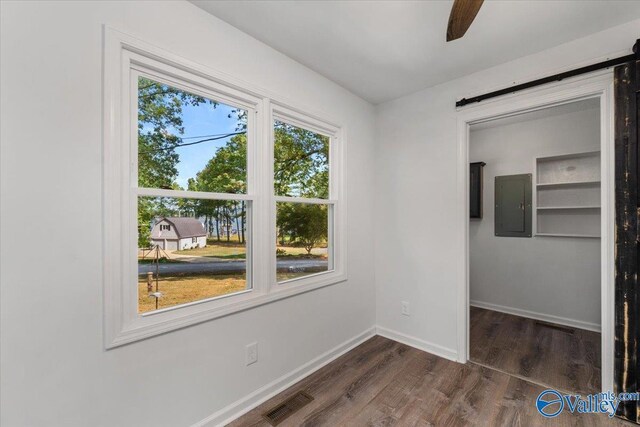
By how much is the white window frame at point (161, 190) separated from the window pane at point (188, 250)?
57 mm

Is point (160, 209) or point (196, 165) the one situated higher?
point (196, 165)

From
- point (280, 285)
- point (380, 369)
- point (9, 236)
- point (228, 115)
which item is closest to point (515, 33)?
point (228, 115)

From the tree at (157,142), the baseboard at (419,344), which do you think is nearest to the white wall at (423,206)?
the baseboard at (419,344)

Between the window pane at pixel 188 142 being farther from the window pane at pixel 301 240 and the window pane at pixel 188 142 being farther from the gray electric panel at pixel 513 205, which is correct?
the gray electric panel at pixel 513 205

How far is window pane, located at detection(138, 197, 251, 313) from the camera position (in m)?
1.59

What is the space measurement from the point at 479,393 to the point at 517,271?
2163mm

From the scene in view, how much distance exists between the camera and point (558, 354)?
2621mm

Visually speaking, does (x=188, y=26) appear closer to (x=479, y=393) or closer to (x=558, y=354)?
(x=479, y=393)

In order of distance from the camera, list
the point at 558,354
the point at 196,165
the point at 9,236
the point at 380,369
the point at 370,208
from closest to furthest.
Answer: the point at 9,236 → the point at 196,165 → the point at 380,369 → the point at 558,354 → the point at 370,208

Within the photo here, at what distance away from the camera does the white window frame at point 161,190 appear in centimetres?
138

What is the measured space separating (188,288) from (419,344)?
222 cm

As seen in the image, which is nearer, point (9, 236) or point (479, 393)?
point (9, 236)

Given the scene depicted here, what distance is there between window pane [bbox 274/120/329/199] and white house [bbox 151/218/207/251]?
680mm

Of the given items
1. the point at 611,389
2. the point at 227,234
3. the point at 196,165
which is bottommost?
the point at 611,389
